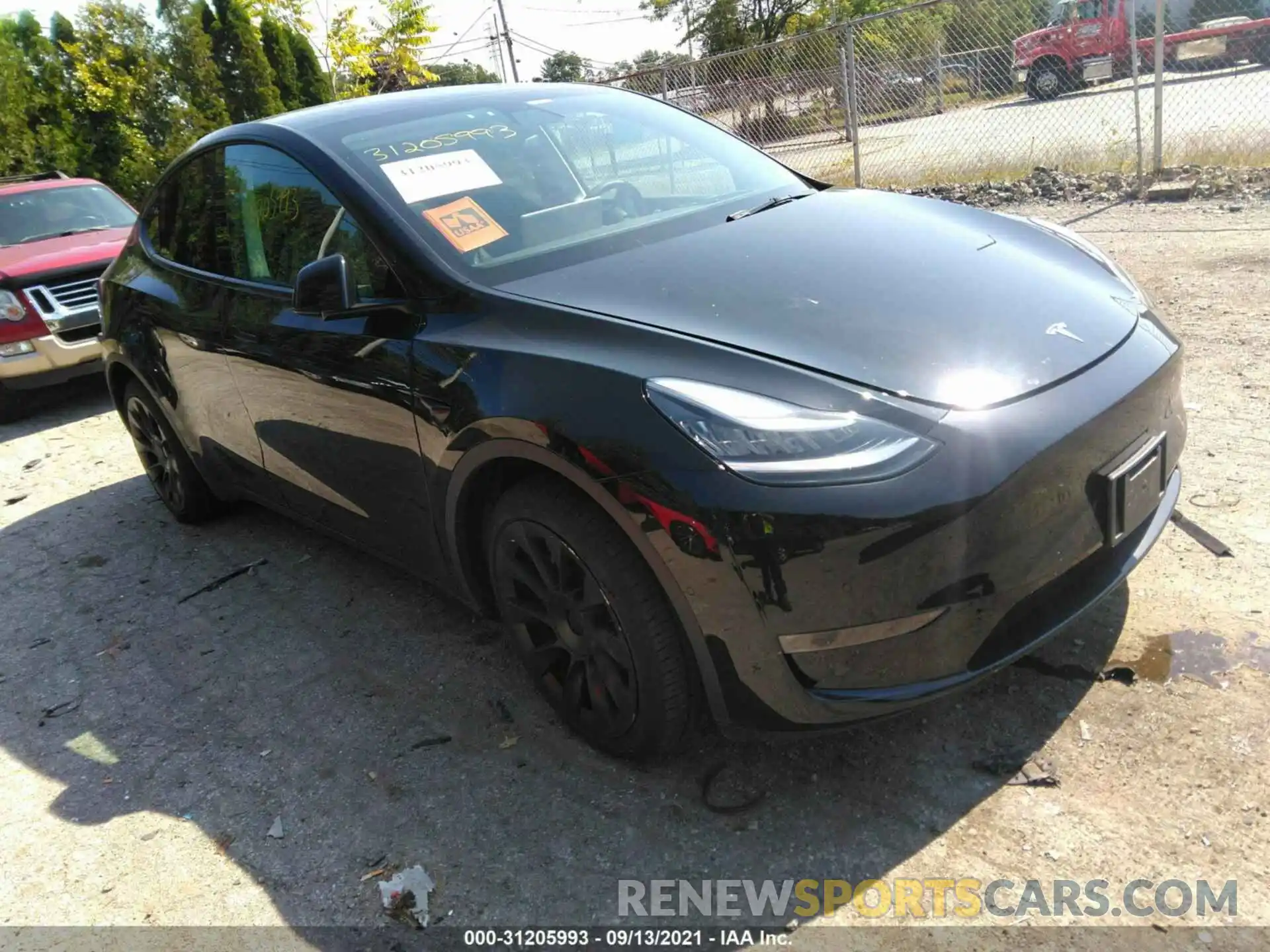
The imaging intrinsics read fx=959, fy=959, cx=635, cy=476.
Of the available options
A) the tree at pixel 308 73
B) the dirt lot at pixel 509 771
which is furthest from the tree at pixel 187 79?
the dirt lot at pixel 509 771

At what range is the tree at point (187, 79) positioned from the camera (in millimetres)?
17531

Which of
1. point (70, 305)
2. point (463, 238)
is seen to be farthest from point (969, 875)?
point (70, 305)

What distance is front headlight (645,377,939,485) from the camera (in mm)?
1947

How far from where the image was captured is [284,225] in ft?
10.6

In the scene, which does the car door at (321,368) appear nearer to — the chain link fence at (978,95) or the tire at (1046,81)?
the chain link fence at (978,95)

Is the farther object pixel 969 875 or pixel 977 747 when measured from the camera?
pixel 977 747

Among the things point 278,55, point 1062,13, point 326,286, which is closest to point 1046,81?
point 1062,13

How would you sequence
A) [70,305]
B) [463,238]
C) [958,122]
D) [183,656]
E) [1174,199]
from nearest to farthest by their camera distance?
[463,238]
[183,656]
[70,305]
[1174,199]
[958,122]

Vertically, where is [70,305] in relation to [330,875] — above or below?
above

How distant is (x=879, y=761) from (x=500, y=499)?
46.5 inches

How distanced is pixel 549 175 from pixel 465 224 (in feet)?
1.50

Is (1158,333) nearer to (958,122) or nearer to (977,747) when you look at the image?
(977,747)

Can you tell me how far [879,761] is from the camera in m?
2.45

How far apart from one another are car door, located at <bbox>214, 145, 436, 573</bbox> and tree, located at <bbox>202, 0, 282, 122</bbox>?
1735 cm
